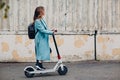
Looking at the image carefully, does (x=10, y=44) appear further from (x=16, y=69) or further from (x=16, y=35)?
(x=16, y=69)

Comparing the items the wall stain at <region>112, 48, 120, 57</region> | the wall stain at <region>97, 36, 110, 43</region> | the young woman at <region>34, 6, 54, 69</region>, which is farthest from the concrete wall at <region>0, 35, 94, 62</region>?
the young woman at <region>34, 6, 54, 69</region>

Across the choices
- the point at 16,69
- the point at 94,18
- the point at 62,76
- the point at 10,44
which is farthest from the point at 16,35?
the point at 62,76

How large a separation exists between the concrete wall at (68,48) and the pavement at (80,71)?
0.69ft

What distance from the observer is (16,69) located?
9.59 metres

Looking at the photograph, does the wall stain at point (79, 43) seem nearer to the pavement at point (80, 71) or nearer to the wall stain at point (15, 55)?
the pavement at point (80, 71)

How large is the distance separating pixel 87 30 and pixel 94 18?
420 millimetres

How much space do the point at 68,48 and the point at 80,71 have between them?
6.14 feet

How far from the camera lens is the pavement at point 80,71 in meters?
8.00

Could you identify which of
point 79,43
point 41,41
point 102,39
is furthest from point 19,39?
point 41,41

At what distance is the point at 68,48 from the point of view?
10828mm

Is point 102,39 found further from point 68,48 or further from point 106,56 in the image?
point 68,48

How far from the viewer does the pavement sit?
800cm

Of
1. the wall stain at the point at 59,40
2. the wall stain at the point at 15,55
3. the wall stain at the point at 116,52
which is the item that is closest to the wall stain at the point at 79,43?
the wall stain at the point at 59,40

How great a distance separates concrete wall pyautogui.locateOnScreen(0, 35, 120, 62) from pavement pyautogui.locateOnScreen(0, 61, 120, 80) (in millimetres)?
211
